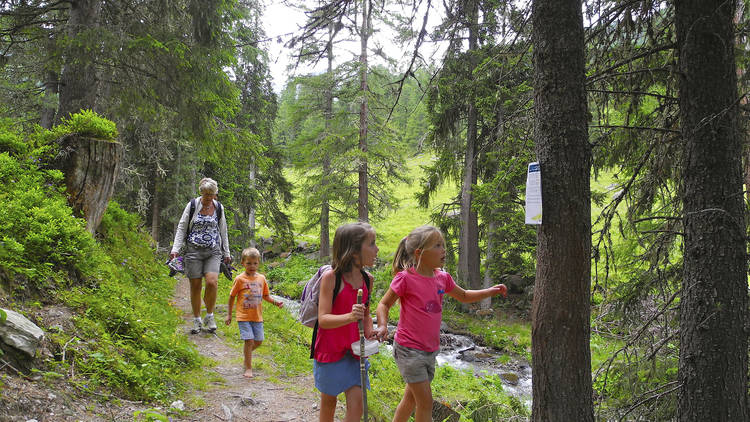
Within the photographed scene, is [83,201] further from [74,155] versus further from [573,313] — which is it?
[573,313]

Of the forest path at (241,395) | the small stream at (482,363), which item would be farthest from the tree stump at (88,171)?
the small stream at (482,363)

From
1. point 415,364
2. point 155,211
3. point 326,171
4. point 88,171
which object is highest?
point 326,171

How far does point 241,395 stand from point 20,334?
224cm

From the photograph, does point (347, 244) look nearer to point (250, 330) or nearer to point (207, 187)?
point (250, 330)

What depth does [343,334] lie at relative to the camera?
→ 3.18m

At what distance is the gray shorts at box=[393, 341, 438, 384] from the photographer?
3.51 metres

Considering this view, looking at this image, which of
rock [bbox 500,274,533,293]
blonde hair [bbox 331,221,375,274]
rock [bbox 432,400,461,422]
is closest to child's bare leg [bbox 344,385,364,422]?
blonde hair [bbox 331,221,375,274]

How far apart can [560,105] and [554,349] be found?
1652 millimetres

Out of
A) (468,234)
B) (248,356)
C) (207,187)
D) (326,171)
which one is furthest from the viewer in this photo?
(326,171)

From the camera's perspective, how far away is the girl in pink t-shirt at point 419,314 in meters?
3.54

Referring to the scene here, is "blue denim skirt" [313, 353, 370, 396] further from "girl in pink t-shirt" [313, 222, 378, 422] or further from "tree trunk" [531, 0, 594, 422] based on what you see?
"tree trunk" [531, 0, 594, 422]

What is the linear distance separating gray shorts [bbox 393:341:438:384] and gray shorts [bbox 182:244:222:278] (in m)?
3.73

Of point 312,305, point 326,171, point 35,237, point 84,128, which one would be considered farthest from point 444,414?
point 326,171

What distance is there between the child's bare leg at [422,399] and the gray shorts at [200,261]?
3.85 m
